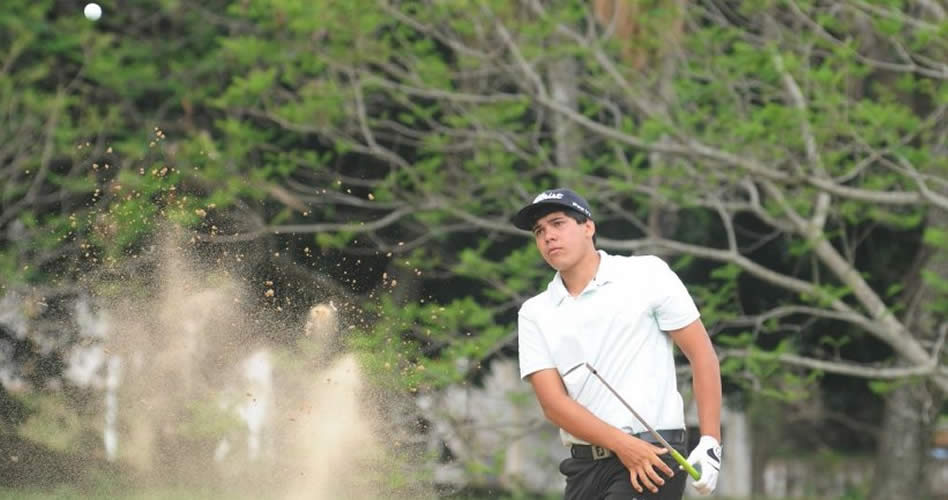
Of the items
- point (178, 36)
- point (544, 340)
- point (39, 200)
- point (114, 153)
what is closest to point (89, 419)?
point (544, 340)

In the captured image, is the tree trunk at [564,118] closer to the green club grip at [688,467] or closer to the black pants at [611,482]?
the black pants at [611,482]

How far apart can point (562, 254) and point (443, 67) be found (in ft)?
32.3

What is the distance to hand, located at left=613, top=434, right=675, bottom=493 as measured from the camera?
18.1ft

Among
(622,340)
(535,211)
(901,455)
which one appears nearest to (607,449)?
(622,340)

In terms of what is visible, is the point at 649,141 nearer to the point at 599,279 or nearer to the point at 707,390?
the point at 599,279

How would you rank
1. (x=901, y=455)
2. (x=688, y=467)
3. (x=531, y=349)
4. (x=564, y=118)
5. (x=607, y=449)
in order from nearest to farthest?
(x=688, y=467) → (x=607, y=449) → (x=531, y=349) → (x=564, y=118) → (x=901, y=455)

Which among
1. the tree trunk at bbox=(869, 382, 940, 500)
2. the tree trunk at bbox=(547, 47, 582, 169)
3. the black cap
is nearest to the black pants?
the black cap

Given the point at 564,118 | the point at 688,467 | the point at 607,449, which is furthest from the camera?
the point at 564,118

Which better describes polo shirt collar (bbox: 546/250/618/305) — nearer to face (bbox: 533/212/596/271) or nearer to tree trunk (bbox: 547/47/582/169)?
face (bbox: 533/212/596/271)

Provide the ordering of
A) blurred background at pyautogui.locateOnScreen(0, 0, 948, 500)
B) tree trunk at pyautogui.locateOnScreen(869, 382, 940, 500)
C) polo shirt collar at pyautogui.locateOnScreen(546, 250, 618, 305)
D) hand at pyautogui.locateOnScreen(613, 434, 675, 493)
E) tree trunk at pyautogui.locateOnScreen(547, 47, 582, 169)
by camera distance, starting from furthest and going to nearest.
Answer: tree trunk at pyautogui.locateOnScreen(869, 382, 940, 500)
tree trunk at pyautogui.locateOnScreen(547, 47, 582, 169)
blurred background at pyautogui.locateOnScreen(0, 0, 948, 500)
polo shirt collar at pyautogui.locateOnScreen(546, 250, 618, 305)
hand at pyautogui.locateOnScreen(613, 434, 675, 493)

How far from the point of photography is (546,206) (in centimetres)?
571

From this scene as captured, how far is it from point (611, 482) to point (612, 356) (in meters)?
0.45

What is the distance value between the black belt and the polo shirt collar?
52 cm

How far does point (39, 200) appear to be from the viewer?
1691cm
